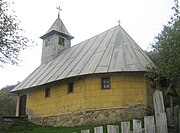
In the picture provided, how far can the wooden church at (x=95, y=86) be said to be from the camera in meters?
17.2

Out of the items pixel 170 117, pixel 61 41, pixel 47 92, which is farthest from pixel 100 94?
pixel 61 41

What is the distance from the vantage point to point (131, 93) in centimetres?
1736

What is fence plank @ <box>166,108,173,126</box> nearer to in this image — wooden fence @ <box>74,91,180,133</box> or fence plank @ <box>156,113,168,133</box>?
wooden fence @ <box>74,91,180,133</box>

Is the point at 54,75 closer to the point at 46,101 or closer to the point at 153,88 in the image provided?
the point at 46,101

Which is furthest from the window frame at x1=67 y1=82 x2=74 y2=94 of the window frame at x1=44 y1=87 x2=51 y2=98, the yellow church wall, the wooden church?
the window frame at x1=44 y1=87 x2=51 y2=98

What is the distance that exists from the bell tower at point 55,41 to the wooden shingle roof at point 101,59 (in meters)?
3.64

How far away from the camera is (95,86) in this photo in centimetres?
1803

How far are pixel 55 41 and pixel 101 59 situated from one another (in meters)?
10.9

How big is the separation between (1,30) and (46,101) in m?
8.54

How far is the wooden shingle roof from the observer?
1766 cm

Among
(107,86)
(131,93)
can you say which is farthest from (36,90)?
(131,93)

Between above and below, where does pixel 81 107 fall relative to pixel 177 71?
below

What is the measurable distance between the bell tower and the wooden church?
4.18 meters

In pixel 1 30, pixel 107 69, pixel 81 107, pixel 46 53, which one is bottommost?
pixel 81 107
